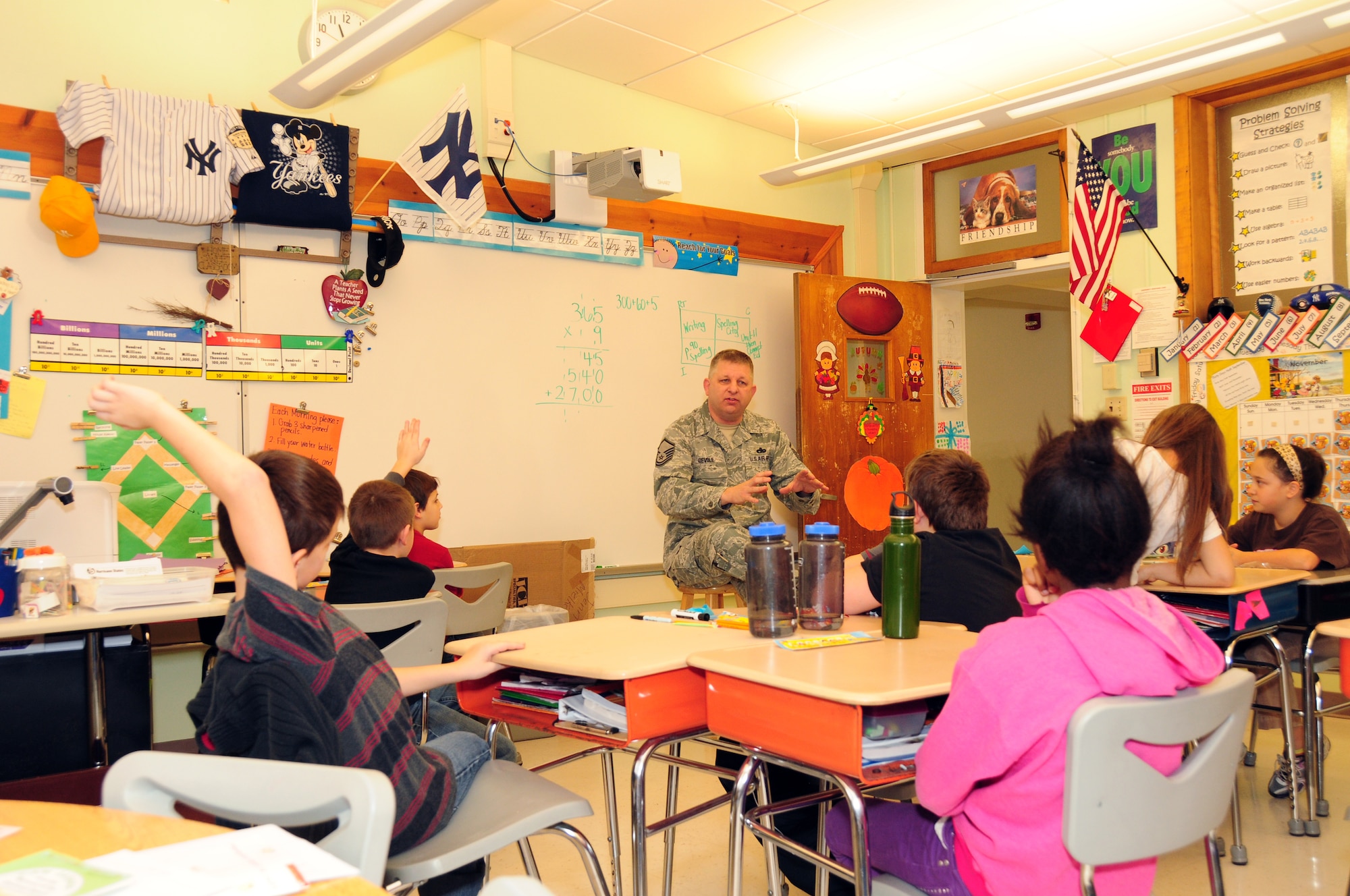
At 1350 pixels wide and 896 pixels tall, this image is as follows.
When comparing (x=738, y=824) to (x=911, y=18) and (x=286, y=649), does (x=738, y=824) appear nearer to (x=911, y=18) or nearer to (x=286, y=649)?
(x=286, y=649)

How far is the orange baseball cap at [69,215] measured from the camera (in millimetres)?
3285

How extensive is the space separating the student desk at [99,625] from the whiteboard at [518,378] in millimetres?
1369

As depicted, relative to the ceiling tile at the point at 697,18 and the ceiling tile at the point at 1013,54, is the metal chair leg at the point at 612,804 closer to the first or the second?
the ceiling tile at the point at 697,18

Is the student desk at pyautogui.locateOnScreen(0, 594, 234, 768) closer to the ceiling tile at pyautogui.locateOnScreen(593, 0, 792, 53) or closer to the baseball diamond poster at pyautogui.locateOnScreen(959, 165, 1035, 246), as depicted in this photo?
the ceiling tile at pyautogui.locateOnScreen(593, 0, 792, 53)

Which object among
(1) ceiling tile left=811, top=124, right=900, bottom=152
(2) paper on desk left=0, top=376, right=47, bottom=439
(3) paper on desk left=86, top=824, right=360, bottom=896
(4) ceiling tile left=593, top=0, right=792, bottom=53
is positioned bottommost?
(3) paper on desk left=86, top=824, right=360, bottom=896

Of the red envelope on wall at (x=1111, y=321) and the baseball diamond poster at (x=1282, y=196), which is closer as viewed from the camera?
the baseball diamond poster at (x=1282, y=196)

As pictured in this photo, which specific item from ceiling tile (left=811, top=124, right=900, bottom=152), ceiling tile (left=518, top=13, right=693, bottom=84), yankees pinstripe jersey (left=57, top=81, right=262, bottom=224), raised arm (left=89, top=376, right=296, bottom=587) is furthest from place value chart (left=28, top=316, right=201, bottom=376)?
ceiling tile (left=811, top=124, right=900, bottom=152)

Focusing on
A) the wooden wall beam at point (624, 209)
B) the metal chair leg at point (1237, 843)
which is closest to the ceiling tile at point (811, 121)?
the wooden wall beam at point (624, 209)

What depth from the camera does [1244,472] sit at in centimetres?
480

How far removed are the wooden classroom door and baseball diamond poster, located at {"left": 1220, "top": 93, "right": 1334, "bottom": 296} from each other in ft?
5.60

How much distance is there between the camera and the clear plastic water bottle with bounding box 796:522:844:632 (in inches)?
80.5

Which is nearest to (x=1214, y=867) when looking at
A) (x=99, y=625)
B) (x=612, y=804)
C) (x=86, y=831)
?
(x=612, y=804)

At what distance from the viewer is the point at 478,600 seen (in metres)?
3.15

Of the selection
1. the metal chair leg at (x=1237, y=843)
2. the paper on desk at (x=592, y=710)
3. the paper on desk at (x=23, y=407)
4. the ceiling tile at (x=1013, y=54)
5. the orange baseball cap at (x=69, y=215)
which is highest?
the ceiling tile at (x=1013, y=54)
